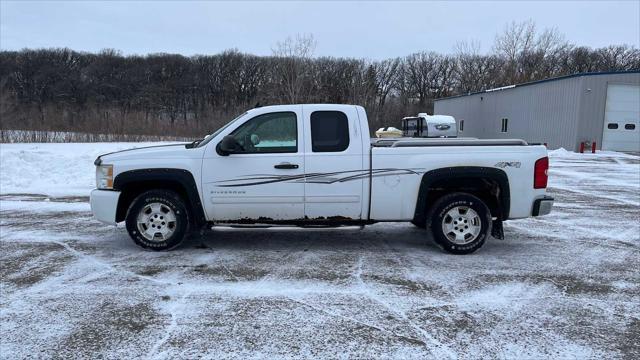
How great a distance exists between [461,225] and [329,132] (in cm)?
212

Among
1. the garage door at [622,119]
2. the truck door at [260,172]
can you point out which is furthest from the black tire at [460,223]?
the garage door at [622,119]

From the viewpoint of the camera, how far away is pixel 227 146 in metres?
6.03

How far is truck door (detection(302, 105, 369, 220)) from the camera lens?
6148 millimetres

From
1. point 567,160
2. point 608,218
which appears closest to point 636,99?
point 567,160

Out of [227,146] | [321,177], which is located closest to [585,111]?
[321,177]

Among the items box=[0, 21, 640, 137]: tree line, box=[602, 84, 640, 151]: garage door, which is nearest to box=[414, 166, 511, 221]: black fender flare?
box=[602, 84, 640, 151]: garage door

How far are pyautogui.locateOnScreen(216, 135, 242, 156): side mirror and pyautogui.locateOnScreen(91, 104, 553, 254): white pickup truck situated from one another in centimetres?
1

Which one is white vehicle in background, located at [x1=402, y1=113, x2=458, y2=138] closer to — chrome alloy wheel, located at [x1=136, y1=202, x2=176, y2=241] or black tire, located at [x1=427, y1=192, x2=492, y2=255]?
black tire, located at [x1=427, y1=192, x2=492, y2=255]

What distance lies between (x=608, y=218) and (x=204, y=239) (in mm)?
7370

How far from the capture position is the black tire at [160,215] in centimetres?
629

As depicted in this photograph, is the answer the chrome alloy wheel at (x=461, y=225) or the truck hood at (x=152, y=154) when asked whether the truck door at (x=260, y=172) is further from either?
the chrome alloy wheel at (x=461, y=225)

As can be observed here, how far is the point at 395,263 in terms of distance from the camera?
5973 mm

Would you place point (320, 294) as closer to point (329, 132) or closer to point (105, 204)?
point (329, 132)

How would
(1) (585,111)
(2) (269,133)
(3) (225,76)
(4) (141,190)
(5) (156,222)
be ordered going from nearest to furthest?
1. (2) (269,133)
2. (5) (156,222)
3. (4) (141,190)
4. (1) (585,111)
5. (3) (225,76)
